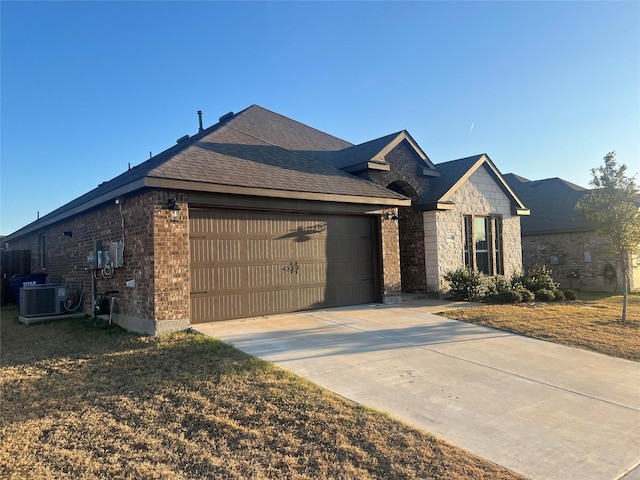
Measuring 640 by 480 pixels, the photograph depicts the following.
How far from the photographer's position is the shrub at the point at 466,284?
1342 cm

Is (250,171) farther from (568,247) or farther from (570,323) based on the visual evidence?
(568,247)

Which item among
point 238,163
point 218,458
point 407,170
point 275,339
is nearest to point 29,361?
point 275,339

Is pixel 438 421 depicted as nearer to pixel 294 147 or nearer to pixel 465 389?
pixel 465 389

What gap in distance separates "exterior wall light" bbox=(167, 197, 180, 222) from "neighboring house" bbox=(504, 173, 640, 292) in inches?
727

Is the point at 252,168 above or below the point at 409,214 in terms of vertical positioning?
above

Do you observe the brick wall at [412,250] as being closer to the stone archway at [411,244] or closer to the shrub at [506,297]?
the stone archway at [411,244]

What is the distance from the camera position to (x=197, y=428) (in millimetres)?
4281

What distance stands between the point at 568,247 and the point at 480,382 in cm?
1842

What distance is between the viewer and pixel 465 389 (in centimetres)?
570

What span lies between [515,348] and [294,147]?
872 cm

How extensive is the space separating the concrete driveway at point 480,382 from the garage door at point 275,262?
518mm

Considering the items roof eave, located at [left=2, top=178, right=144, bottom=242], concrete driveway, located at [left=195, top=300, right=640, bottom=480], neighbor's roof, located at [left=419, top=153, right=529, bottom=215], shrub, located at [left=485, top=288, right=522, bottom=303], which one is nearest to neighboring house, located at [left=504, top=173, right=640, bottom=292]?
neighbor's roof, located at [left=419, top=153, right=529, bottom=215]

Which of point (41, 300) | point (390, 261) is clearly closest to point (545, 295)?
point (390, 261)

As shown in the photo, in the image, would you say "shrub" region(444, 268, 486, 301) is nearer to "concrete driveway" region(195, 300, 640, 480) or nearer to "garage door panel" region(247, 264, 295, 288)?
"concrete driveway" region(195, 300, 640, 480)
